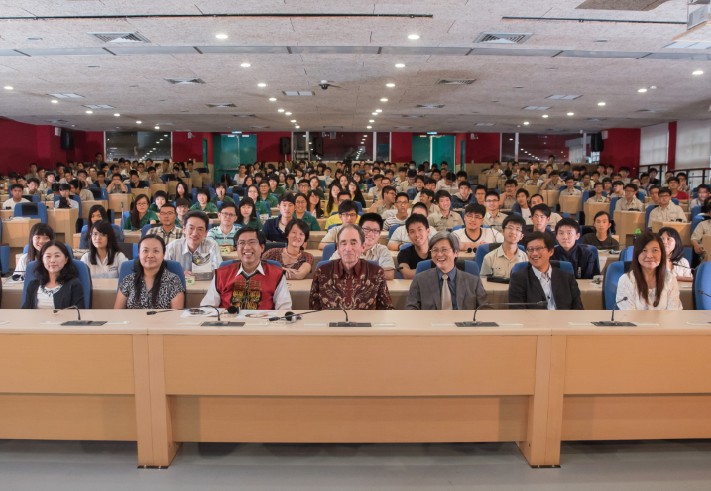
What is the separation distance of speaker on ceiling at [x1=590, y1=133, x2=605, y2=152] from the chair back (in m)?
18.6

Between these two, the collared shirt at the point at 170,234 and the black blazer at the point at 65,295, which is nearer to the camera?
the black blazer at the point at 65,295

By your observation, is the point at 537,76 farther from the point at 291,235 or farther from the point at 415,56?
the point at 291,235

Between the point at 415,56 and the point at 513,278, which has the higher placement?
the point at 415,56

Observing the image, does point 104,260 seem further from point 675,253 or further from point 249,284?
point 675,253

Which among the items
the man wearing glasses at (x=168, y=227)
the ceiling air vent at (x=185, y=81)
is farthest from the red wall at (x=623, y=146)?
the man wearing glasses at (x=168, y=227)

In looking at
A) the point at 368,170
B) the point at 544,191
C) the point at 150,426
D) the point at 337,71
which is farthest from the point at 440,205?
the point at 368,170

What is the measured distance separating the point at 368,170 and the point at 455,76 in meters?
9.32

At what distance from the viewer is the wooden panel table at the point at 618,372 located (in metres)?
2.86

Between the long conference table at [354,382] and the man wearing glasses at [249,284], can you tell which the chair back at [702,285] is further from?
the man wearing glasses at [249,284]

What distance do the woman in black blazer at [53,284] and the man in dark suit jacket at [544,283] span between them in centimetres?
272

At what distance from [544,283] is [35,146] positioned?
19.5 meters

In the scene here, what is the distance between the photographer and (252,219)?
7938 mm

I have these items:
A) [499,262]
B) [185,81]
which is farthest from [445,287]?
[185,81]

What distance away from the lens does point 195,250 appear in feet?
16.7
